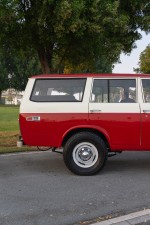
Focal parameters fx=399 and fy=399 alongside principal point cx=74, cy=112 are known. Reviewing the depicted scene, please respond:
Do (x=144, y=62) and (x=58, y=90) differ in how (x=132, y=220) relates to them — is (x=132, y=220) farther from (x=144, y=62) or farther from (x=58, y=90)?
(x=144, y=62)

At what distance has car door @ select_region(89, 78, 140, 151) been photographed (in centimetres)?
741

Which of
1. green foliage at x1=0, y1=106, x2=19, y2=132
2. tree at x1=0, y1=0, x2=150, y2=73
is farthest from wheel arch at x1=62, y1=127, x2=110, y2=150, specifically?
green foliage at x1=0, y1=106, x2=19, y2=132

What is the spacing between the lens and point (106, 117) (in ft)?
24.3

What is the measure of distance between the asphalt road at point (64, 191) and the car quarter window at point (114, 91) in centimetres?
143

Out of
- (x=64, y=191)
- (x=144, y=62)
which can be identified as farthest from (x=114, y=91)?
(x=144, y=62)

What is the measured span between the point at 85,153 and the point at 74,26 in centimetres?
344

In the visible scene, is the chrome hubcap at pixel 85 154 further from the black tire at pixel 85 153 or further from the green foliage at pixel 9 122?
the green foliage at pixel 9 122

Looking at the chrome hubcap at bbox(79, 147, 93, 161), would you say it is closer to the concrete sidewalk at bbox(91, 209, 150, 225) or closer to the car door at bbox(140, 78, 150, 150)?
the car door at bbox(140, 78, 150, 150)

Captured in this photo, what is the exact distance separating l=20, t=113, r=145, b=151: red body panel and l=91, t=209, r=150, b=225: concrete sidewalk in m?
2.37

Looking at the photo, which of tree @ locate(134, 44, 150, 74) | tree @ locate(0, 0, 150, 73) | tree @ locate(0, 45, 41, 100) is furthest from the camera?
tree @ locate(0, 45, 41, 100)

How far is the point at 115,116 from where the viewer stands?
24.3ft

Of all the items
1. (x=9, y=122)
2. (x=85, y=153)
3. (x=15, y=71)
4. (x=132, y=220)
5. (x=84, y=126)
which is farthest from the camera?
(x=15, y=71)

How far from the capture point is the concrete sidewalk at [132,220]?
193 inches

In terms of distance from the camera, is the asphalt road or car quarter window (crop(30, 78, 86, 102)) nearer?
the asphalt road
